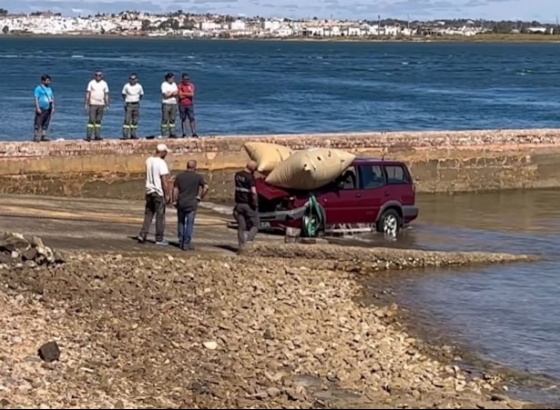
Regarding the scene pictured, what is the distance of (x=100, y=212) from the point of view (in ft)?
73.5

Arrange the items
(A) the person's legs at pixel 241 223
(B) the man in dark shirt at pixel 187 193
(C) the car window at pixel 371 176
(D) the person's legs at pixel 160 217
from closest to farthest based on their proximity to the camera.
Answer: (B) the man in dark shirt at pixel 187 193, (D) the person's legs at pixel 160 217, (A) the person's legs at pixel 241 223, (C) the car window at pixel 371 176

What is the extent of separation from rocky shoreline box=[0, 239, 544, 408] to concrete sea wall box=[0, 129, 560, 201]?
330 inches

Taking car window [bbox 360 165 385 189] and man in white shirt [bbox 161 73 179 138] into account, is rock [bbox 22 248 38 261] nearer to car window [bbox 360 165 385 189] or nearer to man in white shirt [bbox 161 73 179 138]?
car window [bbox 360 165 385 189]

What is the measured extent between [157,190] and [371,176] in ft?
17.2

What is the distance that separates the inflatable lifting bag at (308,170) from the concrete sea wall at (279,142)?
19.2 feet

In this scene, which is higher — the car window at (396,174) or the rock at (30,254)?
the car window at (396,174)

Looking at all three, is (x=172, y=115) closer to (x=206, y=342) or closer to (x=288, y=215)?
(x=288, y=215)

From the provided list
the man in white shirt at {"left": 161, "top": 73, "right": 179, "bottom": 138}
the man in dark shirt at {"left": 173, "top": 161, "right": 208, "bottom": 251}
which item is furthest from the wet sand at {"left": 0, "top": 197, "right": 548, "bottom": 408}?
the man in white shirt at {"left": 161, "top": 73, "right": 179, "bottom": 138}

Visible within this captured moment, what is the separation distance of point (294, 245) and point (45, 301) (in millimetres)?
5444

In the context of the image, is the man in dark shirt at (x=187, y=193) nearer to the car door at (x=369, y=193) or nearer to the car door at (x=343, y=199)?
the car door at (x=343, y=199)

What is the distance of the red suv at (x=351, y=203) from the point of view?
68.1ft

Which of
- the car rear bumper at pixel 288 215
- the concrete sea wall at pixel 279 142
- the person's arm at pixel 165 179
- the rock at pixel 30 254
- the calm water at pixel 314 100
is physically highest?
the person's arm at pixel 165 179

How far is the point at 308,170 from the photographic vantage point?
2055 centimetres

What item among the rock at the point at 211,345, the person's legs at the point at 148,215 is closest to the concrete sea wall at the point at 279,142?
the person's legs at the point at 148,215
